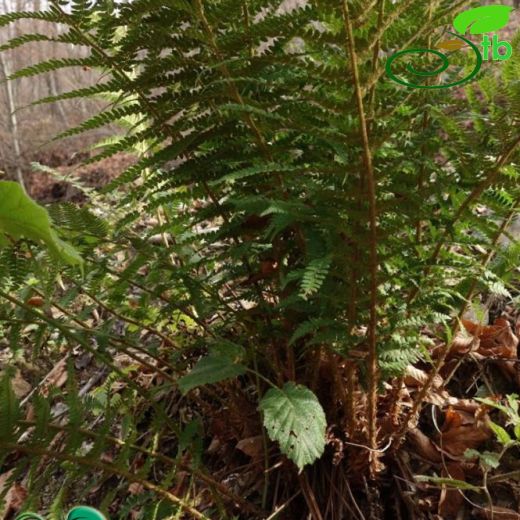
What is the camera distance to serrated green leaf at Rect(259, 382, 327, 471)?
69 cm

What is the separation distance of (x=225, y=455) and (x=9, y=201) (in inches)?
40.1

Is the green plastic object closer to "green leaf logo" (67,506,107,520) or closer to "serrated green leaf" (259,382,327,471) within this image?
"green leaf logo" (67,506,107,520)

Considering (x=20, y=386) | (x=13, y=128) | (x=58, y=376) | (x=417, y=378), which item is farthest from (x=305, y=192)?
(x=13, y=128)

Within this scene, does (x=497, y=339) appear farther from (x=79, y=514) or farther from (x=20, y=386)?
(x=20, y=386)

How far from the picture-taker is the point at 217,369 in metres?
0.78

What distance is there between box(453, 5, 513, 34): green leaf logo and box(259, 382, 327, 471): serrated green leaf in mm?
645

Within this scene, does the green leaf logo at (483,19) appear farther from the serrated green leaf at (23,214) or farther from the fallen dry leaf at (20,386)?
the fallen dry leaf at (20,386)

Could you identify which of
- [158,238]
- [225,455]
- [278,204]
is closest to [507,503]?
[225,455]

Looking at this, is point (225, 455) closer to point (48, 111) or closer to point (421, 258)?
point (421, 258)

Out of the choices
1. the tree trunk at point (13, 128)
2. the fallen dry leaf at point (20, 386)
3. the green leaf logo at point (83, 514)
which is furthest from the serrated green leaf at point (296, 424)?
the tree trunk at point (13, 128)

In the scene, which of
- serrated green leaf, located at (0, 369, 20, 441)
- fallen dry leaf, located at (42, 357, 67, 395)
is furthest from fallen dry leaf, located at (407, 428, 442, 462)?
fallen dry leaf, located at (42, 357, 67, 395)

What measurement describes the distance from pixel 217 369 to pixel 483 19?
71 centimetres

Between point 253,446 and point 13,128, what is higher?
point 13,128

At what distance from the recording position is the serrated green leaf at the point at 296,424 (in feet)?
2.26
